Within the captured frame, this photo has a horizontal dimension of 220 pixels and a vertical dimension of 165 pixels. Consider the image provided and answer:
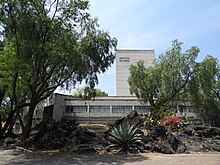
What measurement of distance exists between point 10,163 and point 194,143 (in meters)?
10.4

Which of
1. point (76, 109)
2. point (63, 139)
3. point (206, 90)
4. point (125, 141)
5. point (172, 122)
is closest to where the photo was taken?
point (125, 141)

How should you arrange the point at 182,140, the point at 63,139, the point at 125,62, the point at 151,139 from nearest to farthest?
the point at 151,139, the point at 182,140, the point at 63,139, the point at 125,62

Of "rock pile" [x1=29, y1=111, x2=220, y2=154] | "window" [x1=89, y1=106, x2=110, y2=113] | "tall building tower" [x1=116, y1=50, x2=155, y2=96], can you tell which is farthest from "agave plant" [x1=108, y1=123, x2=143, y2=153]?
"tall building tower" [x1=116, y1=50, x2=155, y2=96]

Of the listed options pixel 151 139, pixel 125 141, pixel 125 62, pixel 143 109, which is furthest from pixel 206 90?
pixel 125 62

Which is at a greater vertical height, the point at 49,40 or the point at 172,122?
the point at 49,40

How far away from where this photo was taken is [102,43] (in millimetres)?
17625

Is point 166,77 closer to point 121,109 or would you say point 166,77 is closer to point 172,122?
point 172,122

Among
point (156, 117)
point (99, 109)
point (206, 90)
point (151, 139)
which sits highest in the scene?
point (206, 90)

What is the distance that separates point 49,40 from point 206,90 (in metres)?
19.5

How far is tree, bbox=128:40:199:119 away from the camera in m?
28.1

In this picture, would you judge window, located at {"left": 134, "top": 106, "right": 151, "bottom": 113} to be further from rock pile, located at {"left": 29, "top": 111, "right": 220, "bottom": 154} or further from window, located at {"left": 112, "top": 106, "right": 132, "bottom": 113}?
rock pile, located at {"left": 29, "top": 111, "right": 220, "bottom": 154}

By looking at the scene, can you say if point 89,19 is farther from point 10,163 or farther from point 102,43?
point 10,163

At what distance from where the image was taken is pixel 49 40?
15344mm

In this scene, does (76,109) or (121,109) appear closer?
(76,109)
